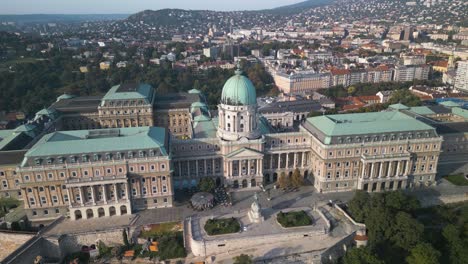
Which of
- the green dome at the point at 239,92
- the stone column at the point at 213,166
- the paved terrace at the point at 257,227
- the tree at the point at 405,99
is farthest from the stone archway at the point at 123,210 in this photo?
the tree at the point at 405,99

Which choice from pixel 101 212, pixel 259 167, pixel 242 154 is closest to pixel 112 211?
pixel 101 212

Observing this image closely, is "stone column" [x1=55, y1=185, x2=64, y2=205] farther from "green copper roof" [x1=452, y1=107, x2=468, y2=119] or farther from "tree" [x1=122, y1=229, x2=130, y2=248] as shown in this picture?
"green copper roof" [x1=452, y1=107, x2=468, y2=119]

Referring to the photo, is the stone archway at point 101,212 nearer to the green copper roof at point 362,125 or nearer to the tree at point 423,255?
the green copper roof at point 362,125

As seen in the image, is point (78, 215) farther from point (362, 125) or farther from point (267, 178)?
point (362, 125)

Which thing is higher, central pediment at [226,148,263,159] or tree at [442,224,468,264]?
central pediment at [226,148,263,159]

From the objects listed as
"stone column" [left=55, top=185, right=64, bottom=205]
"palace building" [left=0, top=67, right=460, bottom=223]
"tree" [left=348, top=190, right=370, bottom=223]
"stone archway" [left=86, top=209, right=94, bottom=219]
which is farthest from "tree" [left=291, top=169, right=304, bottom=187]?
"stone column" [left=55, top=185, right=64, bottom=205]
